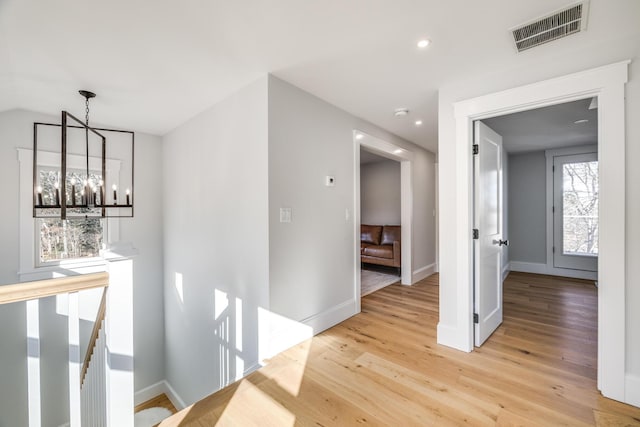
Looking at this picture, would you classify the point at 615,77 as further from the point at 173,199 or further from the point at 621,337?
the point at 173,199

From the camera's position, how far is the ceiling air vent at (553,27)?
1658 millimetres

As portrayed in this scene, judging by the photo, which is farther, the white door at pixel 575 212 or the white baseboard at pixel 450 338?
the white door at pixel 575 212

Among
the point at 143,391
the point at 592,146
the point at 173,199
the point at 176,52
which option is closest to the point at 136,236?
the point at 173,199

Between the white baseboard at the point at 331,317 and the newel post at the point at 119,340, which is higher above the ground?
the newel post at the point at 119,340

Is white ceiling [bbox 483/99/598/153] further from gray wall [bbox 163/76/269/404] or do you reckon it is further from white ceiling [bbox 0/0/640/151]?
gray wall [bbox 163/76/269/404]

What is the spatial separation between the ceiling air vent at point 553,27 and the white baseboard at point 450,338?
2388 mm

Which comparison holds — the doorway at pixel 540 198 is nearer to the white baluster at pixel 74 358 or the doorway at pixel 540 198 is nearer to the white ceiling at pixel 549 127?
the white ceiling at pixel 549 127

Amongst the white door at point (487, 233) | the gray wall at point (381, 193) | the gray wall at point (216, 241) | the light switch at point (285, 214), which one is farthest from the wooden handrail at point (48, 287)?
the gray wall at point (381, 193)

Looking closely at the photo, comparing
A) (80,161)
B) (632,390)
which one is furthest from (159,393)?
(632,390)

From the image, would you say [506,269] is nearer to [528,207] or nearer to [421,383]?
[528,207]

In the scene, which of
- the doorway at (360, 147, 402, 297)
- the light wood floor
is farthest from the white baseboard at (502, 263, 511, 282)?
the light wood floor

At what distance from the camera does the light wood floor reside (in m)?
1.69

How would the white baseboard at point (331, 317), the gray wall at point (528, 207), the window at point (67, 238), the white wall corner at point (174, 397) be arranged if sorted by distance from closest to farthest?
the white baseboard at point (331, 317), the window at point (67, 238), the white wall corner at point (174, 397), the gray wall at point (528, 207)

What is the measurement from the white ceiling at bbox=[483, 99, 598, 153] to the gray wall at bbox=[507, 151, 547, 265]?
0.49m
